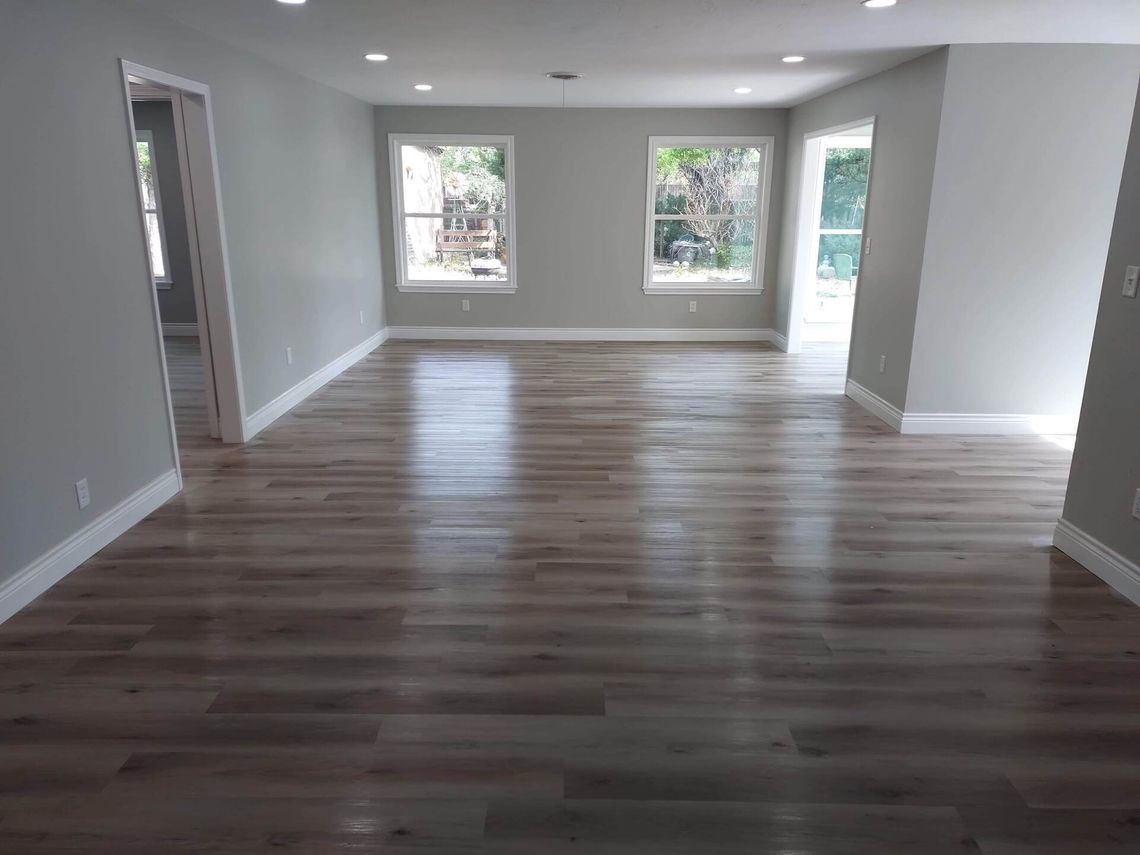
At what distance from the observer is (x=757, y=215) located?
8008 millimetres

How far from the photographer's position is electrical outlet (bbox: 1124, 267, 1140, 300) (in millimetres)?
2818

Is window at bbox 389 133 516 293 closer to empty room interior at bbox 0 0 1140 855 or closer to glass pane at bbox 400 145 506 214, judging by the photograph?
glass pane at bbox 400 145 506 214

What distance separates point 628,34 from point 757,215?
4.21m

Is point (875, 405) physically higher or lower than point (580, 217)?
lower

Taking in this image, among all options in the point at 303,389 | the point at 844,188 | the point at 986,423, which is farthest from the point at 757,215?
the point at 303,389

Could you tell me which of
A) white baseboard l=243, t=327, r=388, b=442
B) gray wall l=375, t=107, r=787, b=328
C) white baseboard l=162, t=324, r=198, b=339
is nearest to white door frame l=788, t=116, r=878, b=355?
gray wall l=375, t=107, r=787, b=328

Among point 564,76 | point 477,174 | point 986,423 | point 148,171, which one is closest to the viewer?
point 986,423

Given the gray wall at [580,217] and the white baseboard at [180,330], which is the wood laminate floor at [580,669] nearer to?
the gray wall at [580,217]

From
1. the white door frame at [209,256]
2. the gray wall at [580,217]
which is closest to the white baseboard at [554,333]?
the gray wall at [580,217]

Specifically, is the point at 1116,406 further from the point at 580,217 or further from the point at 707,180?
the point at 580,217

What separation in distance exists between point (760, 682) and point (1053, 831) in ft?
2.62

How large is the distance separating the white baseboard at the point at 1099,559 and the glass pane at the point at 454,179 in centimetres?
616

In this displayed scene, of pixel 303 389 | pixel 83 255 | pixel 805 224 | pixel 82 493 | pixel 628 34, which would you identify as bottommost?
pixel 303 389

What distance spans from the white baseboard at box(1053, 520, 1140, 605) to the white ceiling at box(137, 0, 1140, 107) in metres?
2.30
